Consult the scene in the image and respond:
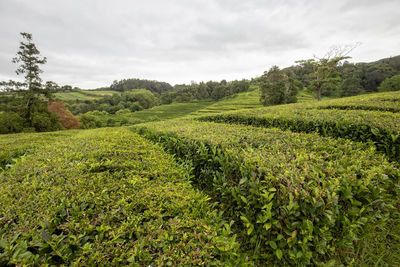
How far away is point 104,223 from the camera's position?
1.72 meters

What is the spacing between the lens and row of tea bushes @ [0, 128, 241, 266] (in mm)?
1406

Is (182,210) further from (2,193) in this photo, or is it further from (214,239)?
(2,193)

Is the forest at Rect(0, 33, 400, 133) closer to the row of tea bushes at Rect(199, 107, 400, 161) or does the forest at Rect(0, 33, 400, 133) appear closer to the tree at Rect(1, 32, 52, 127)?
the tree at Rect(1, 32, 52, 127)

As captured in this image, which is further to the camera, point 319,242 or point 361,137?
point 361,137

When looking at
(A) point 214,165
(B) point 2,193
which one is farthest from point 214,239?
(B) point 2,193

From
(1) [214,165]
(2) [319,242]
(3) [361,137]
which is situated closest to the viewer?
(2) [319,242]

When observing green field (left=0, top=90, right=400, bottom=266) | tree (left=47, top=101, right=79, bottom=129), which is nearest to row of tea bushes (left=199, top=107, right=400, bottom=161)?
green field (left=0, top=90, right=400, bottom=266)

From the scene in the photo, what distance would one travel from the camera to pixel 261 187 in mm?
2225

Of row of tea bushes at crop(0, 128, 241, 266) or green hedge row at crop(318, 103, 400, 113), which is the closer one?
row of tea bushes at crop(0, 128, 241, 266)

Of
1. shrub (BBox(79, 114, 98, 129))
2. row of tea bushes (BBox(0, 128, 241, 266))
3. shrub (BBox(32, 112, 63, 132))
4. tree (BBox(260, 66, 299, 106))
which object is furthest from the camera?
→ tree (BBox(260, 66, 299, 106))

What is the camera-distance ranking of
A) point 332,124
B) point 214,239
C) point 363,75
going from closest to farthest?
point 214,239 → point 332,124 → point 363,75

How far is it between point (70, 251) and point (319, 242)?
277cm

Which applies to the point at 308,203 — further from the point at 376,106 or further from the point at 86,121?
the point at 86,121

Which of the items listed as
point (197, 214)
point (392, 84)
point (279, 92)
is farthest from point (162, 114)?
point (392, 84)
